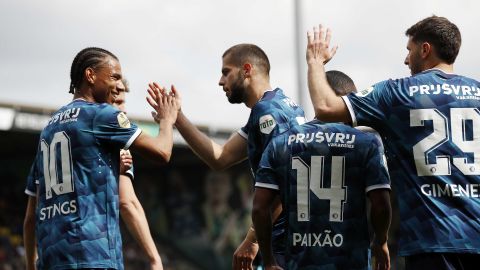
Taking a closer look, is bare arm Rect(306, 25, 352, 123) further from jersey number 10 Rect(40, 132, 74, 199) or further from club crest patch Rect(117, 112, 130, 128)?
jersey number 10 Rect(40, 132, 74, 199)

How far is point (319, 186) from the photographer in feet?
19.6

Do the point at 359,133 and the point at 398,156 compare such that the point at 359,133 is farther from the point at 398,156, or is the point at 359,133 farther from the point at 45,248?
the point at 45,248

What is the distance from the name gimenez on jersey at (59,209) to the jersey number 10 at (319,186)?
141 cm

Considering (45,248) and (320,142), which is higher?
(320,142)

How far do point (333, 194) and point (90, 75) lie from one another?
1800 millimetres

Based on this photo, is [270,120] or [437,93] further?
[270,120]

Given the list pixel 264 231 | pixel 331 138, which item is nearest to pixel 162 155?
pixel 264 231

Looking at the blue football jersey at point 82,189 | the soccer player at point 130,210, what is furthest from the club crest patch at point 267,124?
the soccer player at point 130,210

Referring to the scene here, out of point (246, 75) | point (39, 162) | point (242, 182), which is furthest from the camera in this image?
point (242, 182)

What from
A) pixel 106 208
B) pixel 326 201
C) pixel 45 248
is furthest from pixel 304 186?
pixel 45 248

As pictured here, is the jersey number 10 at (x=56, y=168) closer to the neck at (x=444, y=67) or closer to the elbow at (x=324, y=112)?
the elbow at (x=324, y=112)

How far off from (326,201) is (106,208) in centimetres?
138

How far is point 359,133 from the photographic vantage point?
Answer: 236 inches

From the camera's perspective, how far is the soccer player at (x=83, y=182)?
19.9 feet
